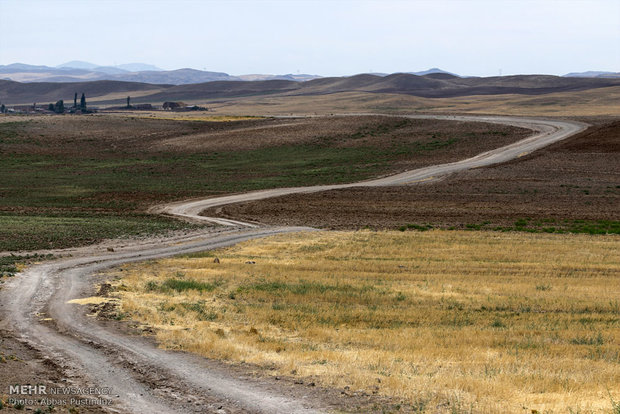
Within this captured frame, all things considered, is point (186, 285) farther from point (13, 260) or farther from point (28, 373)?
point (28, 373)

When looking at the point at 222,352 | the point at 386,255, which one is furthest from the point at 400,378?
the point at 386,255

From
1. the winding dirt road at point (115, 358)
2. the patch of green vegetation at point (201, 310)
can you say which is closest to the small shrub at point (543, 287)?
the patch of green vegetation at point (201, 310)

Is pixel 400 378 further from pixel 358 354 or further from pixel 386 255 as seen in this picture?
pixel 386 255

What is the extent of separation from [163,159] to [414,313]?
67.2 metres

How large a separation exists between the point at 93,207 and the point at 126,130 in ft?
190

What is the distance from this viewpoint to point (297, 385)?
46.6ft

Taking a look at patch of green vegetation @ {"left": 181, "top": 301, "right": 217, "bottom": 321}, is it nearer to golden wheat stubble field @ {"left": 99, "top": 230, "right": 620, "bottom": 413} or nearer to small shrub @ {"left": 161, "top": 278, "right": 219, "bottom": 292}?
golden wheat stubble field @ {"left": 99, "top": 230, "right": 620, "bottom": 413}

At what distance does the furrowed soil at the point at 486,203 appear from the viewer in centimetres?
4703

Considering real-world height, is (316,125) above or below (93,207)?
above

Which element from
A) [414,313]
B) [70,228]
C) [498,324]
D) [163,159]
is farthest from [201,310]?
[163,159]

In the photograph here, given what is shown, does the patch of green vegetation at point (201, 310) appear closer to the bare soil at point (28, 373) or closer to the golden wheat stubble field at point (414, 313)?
the golden wheat stubble field at point (414, 313)

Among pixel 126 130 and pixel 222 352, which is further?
pixel 126 130

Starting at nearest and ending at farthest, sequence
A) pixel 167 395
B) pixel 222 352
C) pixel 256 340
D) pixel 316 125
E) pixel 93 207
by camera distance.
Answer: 1. pixel 167 395
2. pixel 222 352
3. pixel 256 340
4. pixel 93 207
5. pixel 316 125

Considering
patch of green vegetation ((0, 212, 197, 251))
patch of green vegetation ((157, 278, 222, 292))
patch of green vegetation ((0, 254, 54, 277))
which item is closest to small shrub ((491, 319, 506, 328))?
patch of green vegetation ((157, 278, 222, 292))
